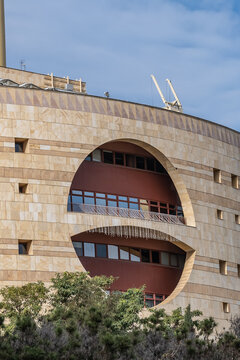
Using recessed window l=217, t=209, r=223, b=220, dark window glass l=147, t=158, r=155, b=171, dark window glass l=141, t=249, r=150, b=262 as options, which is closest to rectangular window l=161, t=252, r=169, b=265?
dark window glass l=141, t=249, r=150, b=262

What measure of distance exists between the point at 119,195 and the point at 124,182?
3.65 ft

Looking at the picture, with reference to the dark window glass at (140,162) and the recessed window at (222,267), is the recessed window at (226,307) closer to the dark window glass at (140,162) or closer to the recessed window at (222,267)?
the recessed window at (222,267)

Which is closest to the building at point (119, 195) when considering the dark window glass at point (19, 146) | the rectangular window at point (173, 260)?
the rectangular window at point (173, 260)

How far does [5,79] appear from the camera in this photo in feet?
219

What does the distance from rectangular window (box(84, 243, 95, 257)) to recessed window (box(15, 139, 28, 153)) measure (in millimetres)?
7646

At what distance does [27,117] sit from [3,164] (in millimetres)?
3423

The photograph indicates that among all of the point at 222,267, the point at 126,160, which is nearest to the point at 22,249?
the point at 126,160

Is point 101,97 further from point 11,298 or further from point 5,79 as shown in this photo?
point 11,298

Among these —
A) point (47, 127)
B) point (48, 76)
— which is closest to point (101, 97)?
point (47, 127)

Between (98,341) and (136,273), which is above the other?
(136,273)

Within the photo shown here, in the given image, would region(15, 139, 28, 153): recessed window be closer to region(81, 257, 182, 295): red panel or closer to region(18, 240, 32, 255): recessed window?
region(18, 240, 32, 255): recessed window

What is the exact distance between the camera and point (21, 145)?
61.4 meters

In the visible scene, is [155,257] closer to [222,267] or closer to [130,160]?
[222,267]

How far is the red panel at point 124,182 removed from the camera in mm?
65125
